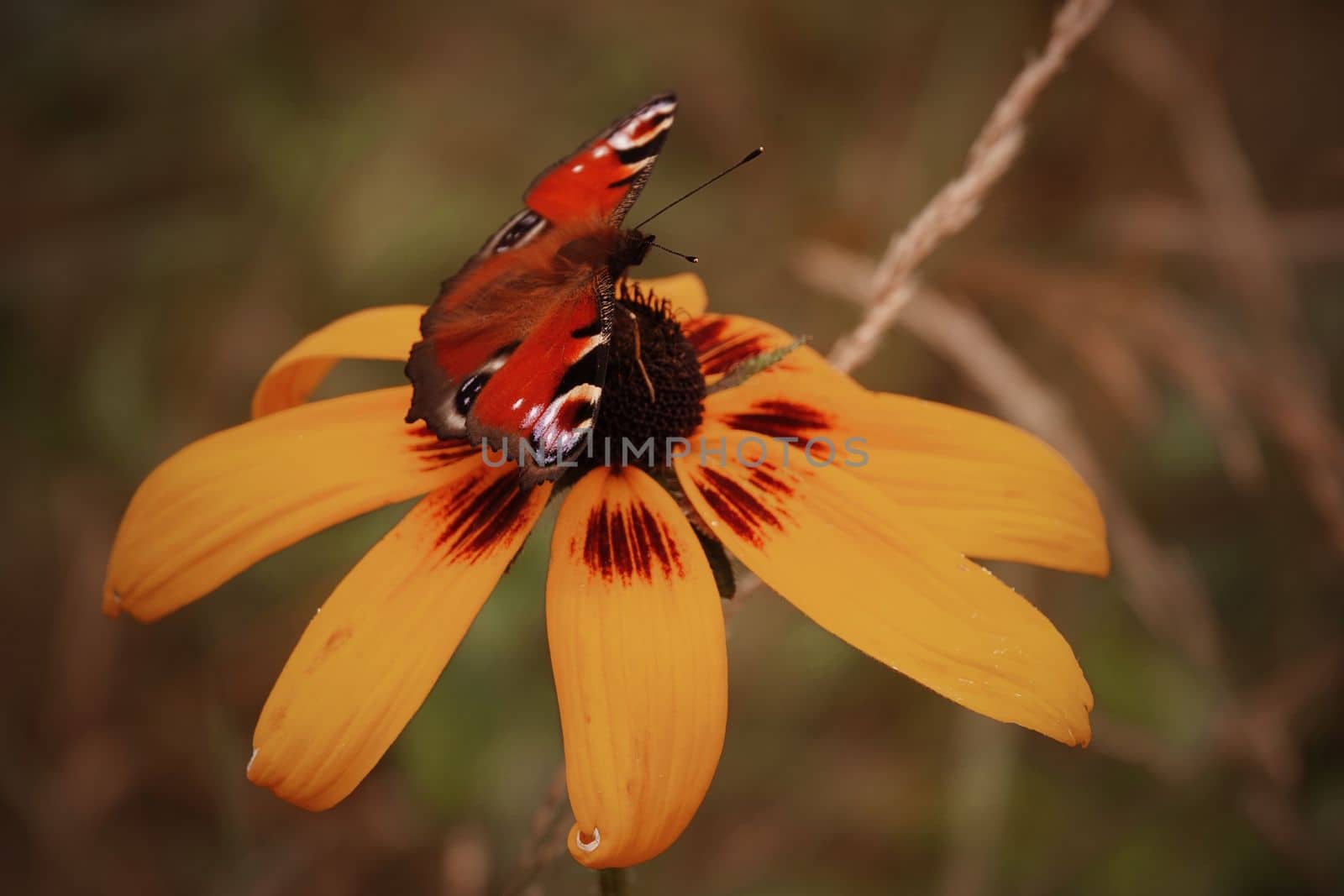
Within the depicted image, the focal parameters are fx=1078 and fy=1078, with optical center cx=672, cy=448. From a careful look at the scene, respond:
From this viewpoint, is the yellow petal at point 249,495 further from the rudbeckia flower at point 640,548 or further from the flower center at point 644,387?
the flower center at point 644,387

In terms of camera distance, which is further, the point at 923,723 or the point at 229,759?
the point at 923,723

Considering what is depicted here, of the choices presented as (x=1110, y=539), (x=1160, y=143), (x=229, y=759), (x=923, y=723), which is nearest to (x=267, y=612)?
(x=229, y=759)

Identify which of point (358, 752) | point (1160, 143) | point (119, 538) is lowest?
point (1160, 143)

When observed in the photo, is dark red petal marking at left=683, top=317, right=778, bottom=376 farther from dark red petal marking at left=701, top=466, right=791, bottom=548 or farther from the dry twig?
dark red petal marking at left=701, top=466, right=791, bottom=548

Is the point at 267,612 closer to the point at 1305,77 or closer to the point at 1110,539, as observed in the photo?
the point at 1110,539

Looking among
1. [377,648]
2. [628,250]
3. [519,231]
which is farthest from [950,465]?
[377,648]

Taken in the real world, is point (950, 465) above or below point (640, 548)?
below

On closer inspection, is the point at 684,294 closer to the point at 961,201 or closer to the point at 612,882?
the point at 961,201
